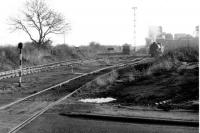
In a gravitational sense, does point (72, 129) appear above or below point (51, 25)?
below

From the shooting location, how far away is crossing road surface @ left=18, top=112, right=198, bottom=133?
25.7ft

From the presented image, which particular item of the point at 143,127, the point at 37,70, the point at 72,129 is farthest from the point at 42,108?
the point at 37,70

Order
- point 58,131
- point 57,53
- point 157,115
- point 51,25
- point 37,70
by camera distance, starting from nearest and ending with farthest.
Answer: point 58,131, point 157,115, point 37,70, point 57,53, point 51,25

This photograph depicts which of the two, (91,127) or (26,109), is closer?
(91,127)

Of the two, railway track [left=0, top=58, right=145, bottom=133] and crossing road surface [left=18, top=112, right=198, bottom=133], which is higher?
crossing road surface [left=18, top=112, right=198, bottom=133]

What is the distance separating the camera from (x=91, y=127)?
27.1 ft

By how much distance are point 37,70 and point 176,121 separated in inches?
905

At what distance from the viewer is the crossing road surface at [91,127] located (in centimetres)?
784

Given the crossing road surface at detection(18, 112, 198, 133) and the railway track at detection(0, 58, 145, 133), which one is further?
the railway track at detection(0, 58, 145, 133)

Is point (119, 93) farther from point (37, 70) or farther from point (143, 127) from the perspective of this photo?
point (37, 70)

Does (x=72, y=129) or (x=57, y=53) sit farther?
(x=57, y=53)

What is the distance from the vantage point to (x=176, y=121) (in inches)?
331

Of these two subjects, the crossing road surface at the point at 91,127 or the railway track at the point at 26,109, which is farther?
the railway track at the point at 26,109

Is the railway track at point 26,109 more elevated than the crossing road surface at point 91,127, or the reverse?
the crossing road surface at point 91,127
